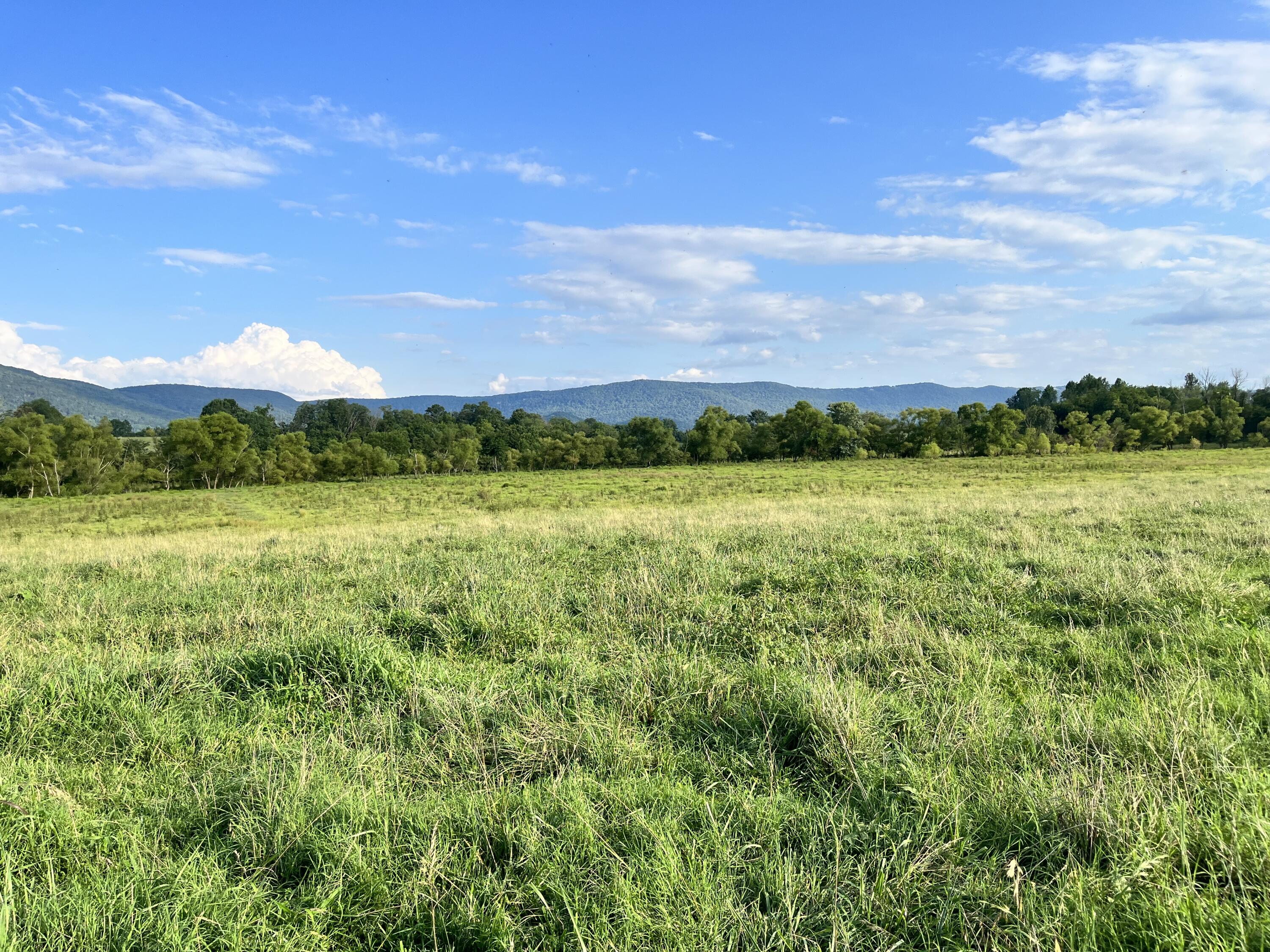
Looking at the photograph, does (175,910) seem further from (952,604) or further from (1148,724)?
(952,604)

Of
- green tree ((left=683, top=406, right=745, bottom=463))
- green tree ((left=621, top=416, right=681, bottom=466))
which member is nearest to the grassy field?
green tree ((left=683, top=406, right=745, bottom=463))

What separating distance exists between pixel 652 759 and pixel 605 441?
102 meters

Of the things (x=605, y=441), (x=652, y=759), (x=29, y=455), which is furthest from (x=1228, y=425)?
(x=29, y=455)

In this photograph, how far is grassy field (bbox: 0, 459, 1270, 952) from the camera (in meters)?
2.71

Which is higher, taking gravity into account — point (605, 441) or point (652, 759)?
point (605, 441)

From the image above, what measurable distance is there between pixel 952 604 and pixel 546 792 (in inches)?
211

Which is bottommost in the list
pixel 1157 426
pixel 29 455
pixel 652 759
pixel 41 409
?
pixel 652 759

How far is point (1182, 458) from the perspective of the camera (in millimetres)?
69500

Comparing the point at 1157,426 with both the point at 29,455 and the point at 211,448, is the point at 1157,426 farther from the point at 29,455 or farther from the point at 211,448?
the point at 29,455

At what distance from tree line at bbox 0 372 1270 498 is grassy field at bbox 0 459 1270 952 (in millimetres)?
82571

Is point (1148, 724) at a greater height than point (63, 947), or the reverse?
point (1148, 724)

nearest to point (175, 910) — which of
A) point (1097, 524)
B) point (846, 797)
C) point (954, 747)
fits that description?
point (846, 797)

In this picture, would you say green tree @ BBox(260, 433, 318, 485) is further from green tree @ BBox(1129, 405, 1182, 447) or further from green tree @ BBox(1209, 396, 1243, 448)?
green tree @ BBox(1209, 396, 1243, 448)

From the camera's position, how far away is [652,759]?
399 cm
